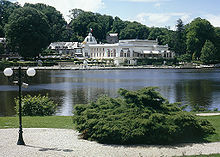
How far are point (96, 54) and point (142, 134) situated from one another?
318ft

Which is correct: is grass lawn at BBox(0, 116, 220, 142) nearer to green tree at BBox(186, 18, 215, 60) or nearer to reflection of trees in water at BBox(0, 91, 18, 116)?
reflection of trees in water at BBox(0, 91, 18, 116)

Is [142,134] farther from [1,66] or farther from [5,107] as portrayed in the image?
[1,66]

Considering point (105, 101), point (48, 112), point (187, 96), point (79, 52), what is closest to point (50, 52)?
point (79, 52)

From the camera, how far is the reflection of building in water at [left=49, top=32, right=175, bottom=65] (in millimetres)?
101625

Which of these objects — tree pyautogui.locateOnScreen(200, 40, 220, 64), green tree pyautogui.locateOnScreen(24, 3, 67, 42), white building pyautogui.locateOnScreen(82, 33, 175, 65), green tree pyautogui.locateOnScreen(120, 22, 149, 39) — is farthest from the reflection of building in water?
green tree pyautogui.locateOnScreen(120, 22, 149, 39)

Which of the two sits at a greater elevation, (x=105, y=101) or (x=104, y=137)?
(x=105, y=101)

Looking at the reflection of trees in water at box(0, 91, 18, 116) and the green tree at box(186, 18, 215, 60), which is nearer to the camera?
the reflection of trees in water at box(0, 91, 18, 116)

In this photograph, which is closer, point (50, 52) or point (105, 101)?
point (105, 101)

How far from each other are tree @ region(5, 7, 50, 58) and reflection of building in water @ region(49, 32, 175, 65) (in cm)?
2597

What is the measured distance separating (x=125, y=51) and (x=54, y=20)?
100ft

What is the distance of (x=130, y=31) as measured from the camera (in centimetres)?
12712

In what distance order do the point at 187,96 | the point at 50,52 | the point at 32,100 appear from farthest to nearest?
1. the point at 50,52
2. the point at 187,96
3. the point at 32,100

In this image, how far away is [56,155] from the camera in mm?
10156

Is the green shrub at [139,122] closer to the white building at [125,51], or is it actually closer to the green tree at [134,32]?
the white building at [125,51]
